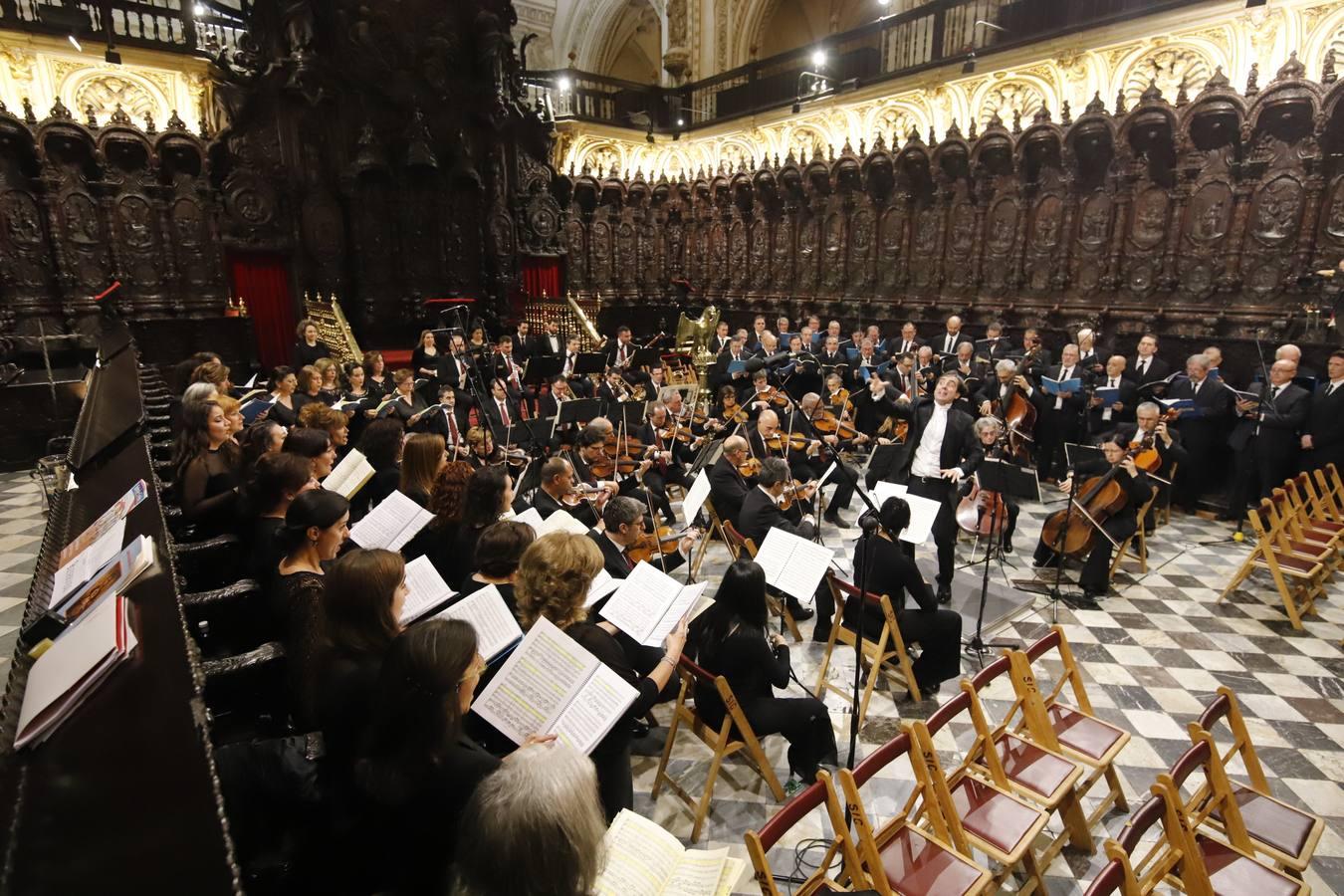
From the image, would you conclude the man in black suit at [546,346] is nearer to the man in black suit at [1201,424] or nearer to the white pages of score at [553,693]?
the man in black suit at [1201,424]

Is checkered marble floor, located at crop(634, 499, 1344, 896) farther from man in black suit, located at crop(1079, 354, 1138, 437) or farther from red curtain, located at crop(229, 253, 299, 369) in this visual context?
red curtain, located at crop(229, 253, 299, 369)

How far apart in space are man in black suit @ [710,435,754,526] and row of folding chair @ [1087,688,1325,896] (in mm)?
3557

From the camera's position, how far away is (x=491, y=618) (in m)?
2.82

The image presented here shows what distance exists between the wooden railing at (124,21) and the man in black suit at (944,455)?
14.6 metres

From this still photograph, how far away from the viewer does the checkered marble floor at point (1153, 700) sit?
3525 millimetres

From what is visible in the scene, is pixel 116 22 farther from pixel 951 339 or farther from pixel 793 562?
pixel 793 562

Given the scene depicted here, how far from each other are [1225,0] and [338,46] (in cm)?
1437

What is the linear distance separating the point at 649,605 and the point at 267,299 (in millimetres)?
13192

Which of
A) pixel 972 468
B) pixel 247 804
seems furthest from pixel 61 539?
pixel 972 468

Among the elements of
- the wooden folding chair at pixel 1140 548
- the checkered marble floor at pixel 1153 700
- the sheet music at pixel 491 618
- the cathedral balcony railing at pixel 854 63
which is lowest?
the checkered marble floor at pixel 1153 700

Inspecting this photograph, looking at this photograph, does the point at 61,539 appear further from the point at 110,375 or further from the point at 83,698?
the point at 110,375

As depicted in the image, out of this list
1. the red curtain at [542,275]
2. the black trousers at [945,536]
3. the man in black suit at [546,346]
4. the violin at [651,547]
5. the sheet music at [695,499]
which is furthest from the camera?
the red curtain at [542,275]

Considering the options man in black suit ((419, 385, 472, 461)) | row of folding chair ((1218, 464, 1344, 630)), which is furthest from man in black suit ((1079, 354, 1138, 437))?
man in black suit ((419, 385, 472, 461))

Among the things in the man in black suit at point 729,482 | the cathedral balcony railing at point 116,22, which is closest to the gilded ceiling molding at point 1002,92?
the cathedral balcony railing at point 116,22
